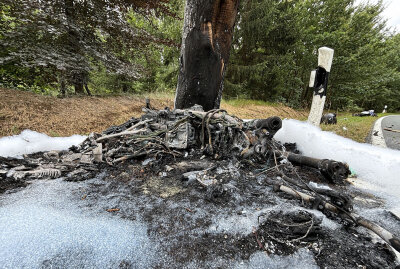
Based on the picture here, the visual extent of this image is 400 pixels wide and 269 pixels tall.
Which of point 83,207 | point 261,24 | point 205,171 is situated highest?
point 261,24

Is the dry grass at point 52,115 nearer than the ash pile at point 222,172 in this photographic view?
No

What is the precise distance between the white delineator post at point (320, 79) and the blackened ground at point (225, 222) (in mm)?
3734

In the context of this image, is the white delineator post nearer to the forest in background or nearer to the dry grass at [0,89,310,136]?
the forest in background

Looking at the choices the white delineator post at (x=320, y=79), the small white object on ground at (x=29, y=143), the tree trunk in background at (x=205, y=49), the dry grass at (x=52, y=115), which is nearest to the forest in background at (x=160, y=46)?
the dry grass at (x=52, y=115)

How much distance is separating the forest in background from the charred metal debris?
10.5 feet

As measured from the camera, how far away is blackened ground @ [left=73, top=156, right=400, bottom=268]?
91cm

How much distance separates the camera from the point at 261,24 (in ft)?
32.6

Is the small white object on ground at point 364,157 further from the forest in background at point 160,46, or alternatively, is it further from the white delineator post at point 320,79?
the forest in background at point 160,46

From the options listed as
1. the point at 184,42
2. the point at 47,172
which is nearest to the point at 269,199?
the point at 47,172

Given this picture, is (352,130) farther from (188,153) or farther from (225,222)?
(225,222)

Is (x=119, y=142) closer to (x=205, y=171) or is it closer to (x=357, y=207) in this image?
(x=205, y=171)

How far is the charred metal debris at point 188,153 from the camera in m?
1.63

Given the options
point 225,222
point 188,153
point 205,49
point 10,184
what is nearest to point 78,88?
point 205,49

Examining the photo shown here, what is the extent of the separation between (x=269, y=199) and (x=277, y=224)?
0.31 metres
